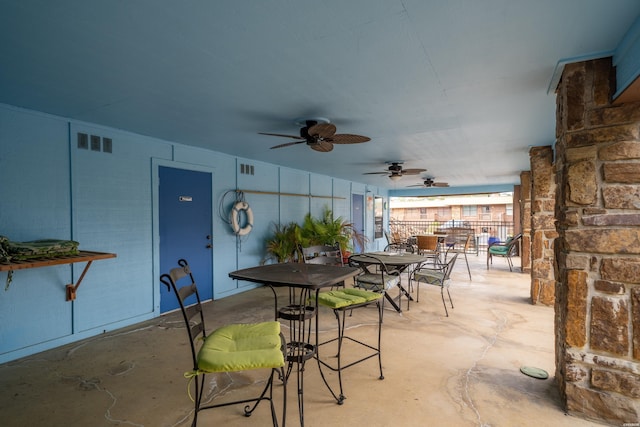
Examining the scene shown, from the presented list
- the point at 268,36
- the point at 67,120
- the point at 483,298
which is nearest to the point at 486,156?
the point at 483,298

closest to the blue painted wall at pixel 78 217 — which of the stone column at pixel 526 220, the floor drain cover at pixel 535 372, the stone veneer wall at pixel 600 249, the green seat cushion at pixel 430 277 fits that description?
the green seat cushion at pixel 430 277

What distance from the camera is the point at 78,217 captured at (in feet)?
11.1

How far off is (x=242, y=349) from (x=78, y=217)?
2.90m

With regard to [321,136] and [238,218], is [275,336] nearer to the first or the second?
[321,136]

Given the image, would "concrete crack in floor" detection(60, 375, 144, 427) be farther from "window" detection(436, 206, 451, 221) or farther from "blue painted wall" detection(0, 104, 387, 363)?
"window" detection(436, 206, 451, 221)

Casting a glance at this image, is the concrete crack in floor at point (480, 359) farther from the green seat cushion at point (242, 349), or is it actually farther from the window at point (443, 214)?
the window at point (443, 214)

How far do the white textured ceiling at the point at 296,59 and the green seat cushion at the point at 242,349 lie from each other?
68.4 inches

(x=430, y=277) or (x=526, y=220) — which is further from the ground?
(x=526, y=220)

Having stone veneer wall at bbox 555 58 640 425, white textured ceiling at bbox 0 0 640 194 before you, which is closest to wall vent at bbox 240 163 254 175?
white textured ceiling at bbox 0 0 640 194

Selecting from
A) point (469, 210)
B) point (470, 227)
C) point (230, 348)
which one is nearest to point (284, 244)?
point (230, 348)

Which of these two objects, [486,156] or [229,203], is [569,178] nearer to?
[486,156]

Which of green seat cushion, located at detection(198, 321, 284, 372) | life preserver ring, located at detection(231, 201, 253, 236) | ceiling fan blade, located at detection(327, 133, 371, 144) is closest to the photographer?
green seat cushion, located at detection(198, 321, 284, 372)

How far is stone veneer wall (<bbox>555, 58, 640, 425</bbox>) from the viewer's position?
1.92 metres

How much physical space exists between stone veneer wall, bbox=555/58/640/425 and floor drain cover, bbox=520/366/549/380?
0.38m
